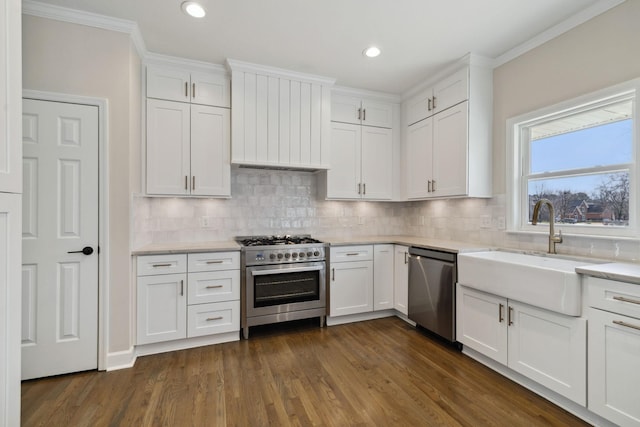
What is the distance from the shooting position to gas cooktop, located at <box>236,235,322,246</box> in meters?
3.09

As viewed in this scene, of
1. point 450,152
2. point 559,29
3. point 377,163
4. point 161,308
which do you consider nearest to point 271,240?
point 161,308

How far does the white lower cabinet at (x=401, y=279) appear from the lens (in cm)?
327

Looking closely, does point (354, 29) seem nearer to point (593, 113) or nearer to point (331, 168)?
point (331, 168)

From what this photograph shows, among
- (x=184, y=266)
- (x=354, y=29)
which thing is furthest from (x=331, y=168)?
(x=184, y=266)

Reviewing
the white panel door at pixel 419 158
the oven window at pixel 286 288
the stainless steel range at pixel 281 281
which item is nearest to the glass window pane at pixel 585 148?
the white panel door at pixel 419 158

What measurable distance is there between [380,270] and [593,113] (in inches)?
90.3

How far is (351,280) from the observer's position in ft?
10.9

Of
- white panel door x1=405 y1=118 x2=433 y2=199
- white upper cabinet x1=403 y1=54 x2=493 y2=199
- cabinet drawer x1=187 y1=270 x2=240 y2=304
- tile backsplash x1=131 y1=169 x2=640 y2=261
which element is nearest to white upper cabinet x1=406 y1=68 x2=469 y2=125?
white upper cabinet x1=403 y1=54 x2=493 y2=199

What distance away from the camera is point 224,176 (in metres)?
3.10

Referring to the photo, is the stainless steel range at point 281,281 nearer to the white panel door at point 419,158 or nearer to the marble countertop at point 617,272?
the white panel door at point 419,158

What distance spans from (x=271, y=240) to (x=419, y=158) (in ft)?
6.48

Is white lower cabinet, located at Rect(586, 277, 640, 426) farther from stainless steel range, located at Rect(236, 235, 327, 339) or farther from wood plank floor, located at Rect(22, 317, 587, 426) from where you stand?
stainless steel range, located at Rect(236, 235, 327, 339)

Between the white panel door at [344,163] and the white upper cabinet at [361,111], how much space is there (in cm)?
10

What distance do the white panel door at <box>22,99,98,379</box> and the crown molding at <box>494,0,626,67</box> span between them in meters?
3.58
